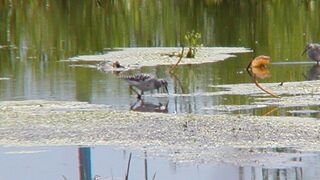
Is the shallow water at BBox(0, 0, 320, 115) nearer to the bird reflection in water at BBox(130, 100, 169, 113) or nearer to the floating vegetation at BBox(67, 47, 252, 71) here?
the bird reflection in water at BBox(130, 100, 169, 113)

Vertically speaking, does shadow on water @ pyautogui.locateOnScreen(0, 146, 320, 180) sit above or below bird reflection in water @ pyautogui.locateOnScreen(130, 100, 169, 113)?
below

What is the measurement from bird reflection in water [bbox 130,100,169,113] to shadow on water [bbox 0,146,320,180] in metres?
1.91

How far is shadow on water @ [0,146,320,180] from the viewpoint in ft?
21.9

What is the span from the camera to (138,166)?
7.02 meters

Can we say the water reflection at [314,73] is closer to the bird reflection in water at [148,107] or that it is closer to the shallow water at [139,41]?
the shallow water at [139,41]

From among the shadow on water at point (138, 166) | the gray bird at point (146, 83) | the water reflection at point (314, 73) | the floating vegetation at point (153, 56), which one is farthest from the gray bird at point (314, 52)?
the shadow on water at point (138, 166)

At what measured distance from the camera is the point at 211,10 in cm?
2055

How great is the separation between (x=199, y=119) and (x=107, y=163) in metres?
1.71

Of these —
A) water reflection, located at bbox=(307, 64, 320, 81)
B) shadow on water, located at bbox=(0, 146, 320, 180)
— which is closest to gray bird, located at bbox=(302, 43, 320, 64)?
water reflection, located at bbox=(307, 64, 320, 81)

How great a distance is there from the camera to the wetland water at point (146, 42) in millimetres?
10070

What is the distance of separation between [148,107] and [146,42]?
6.24 m

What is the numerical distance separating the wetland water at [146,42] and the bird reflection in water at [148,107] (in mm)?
56

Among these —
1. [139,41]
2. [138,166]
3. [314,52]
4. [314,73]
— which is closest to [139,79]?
[314,73]

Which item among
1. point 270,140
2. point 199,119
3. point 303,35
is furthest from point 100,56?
point 270,140
